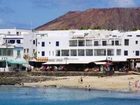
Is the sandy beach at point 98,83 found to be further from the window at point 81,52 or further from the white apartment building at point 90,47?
the window at point 81,52

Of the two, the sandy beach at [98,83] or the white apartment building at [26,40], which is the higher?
the white apartment building at [26,40]

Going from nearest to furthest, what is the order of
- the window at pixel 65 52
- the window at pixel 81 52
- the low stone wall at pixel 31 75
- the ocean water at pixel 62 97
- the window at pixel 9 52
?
the ocean water at pixel 62 97, the low stone wall at pixel 31 75, the window at pixel 81 52, the window at pixel 65 52, the window at pixel 9 52

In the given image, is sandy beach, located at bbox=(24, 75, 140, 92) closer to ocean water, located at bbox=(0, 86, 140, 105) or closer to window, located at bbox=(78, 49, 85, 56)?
ocean water, located at bbox=(0, 86, 140, 105)

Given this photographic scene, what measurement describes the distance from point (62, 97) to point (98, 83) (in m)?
14.2

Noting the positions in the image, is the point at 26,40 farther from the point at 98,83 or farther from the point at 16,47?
the point at 98,83

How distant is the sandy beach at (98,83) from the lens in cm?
8838

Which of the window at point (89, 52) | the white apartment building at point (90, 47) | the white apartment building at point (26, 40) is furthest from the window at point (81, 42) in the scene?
the white apartment building at point (26, 40)

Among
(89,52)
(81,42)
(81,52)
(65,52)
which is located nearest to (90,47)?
(89,52)

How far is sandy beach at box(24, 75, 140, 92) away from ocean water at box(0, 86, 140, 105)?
317 centimetres

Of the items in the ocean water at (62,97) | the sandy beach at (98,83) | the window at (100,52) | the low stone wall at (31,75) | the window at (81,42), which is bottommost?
the ocean water at (62,97)

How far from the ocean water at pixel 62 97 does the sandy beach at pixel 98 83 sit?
3173 mm

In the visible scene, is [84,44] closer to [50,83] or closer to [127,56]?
[127,56]

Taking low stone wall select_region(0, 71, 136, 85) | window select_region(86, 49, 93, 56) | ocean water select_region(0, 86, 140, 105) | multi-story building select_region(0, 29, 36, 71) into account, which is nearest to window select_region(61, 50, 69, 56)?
window select_region(86, 49, 93, 56)

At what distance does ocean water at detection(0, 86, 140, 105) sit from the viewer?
244 ft
